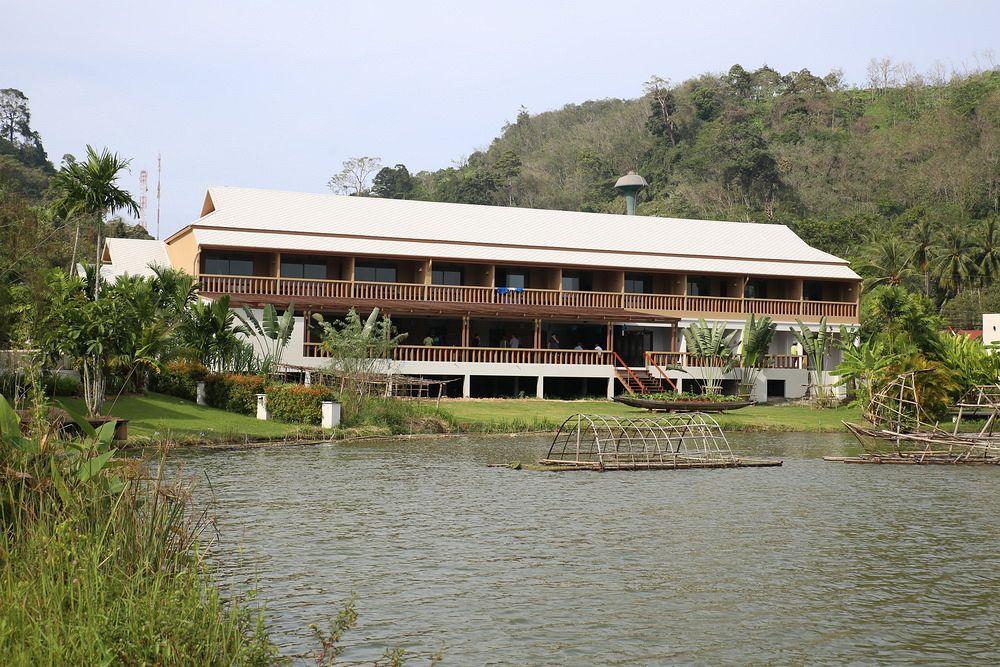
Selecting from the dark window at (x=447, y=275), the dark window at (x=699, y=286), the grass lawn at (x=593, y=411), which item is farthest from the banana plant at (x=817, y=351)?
the dark window at (x=447, y=275)

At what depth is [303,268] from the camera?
4531 cm

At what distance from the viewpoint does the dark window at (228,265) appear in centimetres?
4375

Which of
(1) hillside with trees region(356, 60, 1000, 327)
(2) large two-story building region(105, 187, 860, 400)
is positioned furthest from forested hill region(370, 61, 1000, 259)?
(2) large two-story building region(105, 187, 860, 400)

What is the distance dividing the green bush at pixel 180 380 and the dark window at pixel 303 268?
13.2 meters

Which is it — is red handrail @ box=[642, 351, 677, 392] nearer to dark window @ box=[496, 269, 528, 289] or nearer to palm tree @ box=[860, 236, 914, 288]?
dark window @ box=[496, 269, 528, 289]

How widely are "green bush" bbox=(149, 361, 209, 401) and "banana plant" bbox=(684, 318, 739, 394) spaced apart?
20026 mm

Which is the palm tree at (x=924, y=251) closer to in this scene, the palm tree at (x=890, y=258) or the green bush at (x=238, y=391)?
the palm tree at (x=890, y=258)

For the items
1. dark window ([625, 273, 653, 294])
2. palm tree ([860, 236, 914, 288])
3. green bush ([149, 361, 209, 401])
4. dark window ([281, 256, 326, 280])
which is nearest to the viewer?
green bush ([149, 361, 209, 401])

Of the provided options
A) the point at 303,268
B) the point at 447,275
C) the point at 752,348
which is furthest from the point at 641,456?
the point at 303,268

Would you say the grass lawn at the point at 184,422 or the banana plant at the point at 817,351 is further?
the banana plant at the point at 817,351

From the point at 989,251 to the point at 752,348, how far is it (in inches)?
1350

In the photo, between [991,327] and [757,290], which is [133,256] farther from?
[991,327]

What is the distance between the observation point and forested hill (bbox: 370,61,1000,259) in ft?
281

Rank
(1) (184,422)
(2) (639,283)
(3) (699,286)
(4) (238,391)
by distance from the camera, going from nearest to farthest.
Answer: (1) (184,422) < (4) (238,391) < (2) (639,283) < (3) (699,286)
